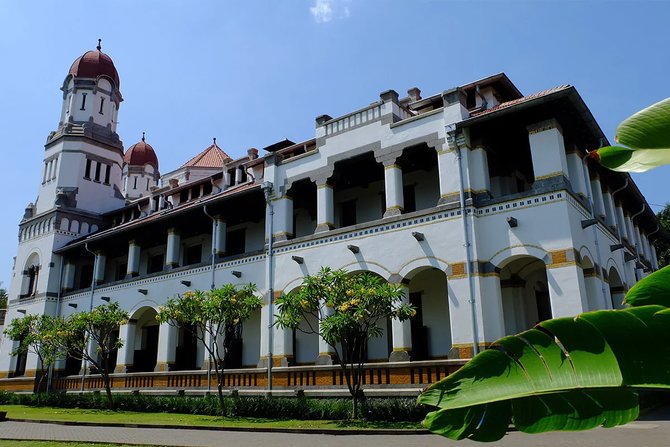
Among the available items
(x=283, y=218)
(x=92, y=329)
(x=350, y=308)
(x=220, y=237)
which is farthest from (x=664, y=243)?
(x=92, y=329)

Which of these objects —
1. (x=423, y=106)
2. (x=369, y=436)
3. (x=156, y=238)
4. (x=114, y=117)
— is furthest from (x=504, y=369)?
(x=114, y=117)

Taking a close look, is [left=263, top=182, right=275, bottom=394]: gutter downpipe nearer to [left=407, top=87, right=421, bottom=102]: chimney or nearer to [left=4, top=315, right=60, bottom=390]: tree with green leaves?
[left=407, top=87, right=421, bottom=102]: chimney

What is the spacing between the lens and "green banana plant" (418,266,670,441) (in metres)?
1.10

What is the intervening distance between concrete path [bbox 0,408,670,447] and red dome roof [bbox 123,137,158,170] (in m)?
32.8

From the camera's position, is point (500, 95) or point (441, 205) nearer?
point (441, 205)

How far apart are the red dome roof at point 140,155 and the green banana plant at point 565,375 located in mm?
46813

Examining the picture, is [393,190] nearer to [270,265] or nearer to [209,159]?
[270,265]

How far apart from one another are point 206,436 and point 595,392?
42.7 feet

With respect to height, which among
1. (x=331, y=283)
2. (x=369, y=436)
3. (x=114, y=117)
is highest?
(x=114, y=117)

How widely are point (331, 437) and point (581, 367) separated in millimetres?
12181

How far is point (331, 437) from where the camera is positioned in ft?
40.9

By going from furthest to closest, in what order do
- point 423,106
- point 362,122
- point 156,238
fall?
point 156,238, point 423,106, point 362,122

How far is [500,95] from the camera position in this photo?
805 inches

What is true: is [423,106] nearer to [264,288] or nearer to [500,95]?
[500,95]
